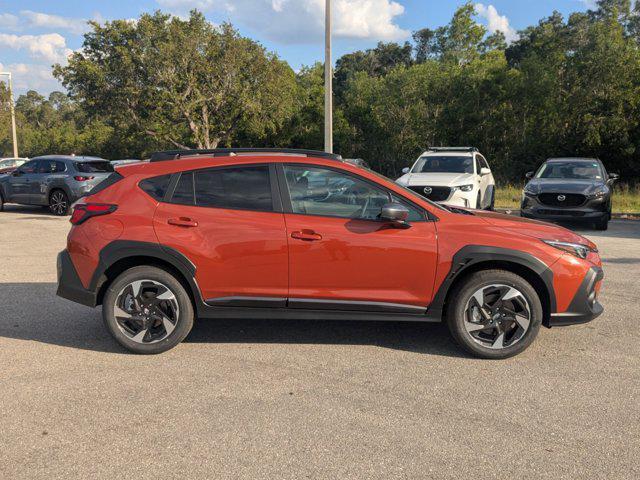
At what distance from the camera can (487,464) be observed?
10.2 feet

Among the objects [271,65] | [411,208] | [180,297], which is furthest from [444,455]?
[271,65]

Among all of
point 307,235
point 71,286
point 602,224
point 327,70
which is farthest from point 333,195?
point 327,70

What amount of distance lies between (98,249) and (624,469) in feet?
13.3

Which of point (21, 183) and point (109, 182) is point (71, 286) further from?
point (21, 183)

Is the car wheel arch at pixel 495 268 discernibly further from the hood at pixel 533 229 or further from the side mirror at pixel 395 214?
the side mirror at pixel 395 214

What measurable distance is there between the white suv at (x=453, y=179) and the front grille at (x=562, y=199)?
4.64 ft

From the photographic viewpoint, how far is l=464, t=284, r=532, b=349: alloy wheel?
4.61m

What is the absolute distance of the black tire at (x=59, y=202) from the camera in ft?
50.0

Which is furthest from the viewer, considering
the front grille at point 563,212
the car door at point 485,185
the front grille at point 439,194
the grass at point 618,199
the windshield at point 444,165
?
the grass at point 618,199

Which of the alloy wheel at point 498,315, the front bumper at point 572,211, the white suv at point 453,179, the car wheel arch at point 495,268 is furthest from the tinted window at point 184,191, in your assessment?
the front bumper at point 572,211

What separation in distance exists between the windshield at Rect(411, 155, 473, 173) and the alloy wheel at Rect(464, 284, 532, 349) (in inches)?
369

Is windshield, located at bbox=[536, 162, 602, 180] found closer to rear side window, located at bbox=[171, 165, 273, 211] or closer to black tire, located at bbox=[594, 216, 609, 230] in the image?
black tire, located at bbox=[594, 216, 609, 230]

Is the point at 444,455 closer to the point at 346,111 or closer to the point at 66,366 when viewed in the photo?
the point at 66,366

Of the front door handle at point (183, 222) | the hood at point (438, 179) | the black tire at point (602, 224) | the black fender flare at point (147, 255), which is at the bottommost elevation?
the black tire at point (602, 224)
